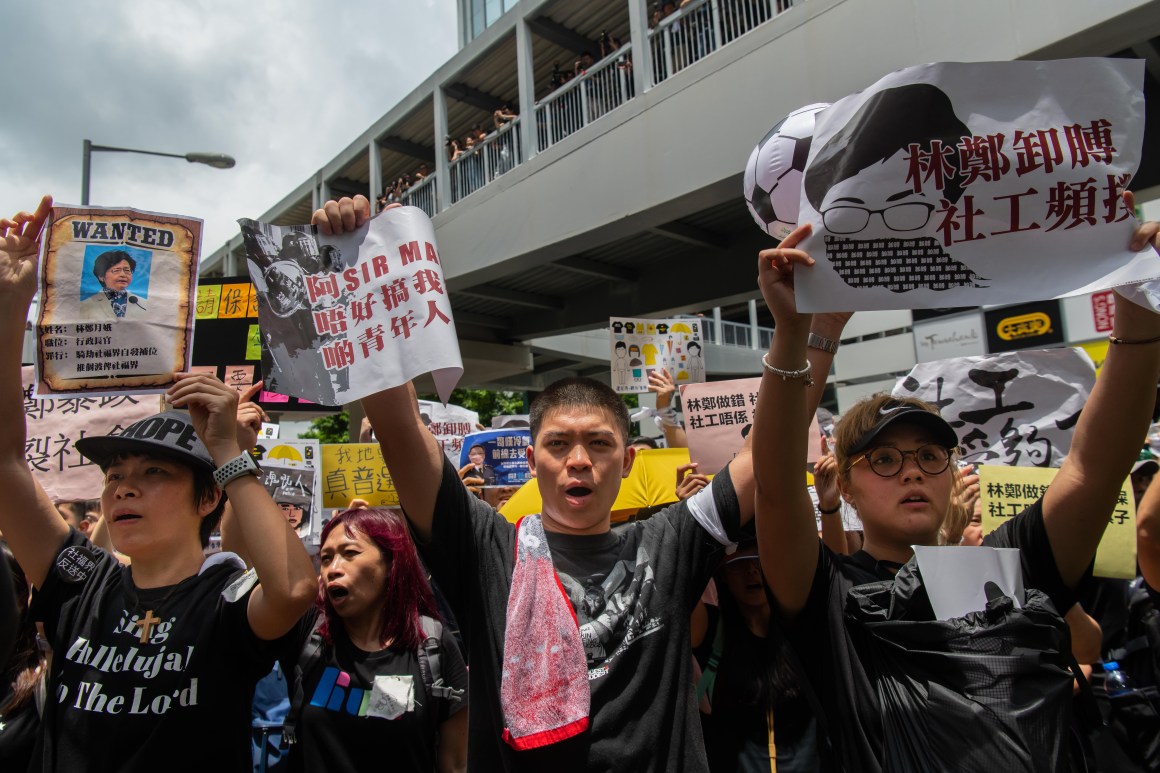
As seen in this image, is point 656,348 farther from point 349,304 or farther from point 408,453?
point 408,453

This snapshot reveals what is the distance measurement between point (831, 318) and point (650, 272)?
10503mm

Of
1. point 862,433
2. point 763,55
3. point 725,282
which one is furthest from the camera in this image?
point 725,282

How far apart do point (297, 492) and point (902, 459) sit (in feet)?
12.1

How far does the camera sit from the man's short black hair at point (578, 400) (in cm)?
207

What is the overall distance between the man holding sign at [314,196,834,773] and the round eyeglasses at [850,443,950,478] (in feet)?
1.05

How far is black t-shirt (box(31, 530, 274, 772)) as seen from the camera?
6.33 feet

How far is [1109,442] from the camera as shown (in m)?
1.90

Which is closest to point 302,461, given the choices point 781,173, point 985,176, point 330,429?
point 781,173

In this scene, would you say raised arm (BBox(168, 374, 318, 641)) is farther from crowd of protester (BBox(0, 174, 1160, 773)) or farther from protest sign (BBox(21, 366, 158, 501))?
protest sign (BBox(21, 366, 158, 501))

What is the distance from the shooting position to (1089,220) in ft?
5.91

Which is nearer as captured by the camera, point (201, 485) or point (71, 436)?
point (201, 485)

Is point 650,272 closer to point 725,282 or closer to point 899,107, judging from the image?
point 725,282

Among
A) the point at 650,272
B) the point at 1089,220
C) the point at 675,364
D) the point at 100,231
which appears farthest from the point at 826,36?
the point at 100,231

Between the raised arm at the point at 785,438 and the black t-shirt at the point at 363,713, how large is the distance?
143 cm
